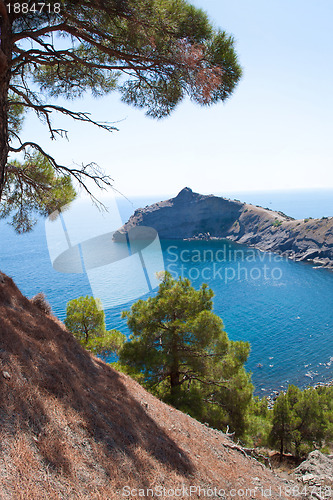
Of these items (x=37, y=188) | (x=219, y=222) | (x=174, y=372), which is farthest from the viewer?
(x=219, y=222)

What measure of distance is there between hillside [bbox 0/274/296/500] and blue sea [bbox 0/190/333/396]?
21.0 m

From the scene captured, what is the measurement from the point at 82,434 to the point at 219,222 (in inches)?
4125

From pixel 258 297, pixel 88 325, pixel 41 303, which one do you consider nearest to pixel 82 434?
pixel 41 303

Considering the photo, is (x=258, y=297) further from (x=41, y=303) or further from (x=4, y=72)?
(x=4, y=72)

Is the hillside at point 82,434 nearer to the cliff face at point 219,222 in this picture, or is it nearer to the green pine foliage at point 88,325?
the green pine foliage at point 88,325

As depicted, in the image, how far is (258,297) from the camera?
45.8m

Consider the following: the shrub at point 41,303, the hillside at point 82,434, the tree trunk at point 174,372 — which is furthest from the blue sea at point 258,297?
the shrub at point 41,303

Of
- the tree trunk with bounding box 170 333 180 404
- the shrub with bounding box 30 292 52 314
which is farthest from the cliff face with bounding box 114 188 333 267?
the shrub with bounding box 30 292 52 314

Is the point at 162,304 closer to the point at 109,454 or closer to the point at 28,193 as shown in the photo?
the point at 28,193

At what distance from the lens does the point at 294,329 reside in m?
35.1

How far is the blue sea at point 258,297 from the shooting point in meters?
27.9

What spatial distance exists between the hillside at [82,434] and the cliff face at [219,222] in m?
79.2

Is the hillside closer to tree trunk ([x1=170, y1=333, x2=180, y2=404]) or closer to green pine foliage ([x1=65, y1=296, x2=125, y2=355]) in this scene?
tree trunk ([x1=170, y1=333, x2=180, y2=404])

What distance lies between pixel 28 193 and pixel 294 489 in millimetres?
9626
